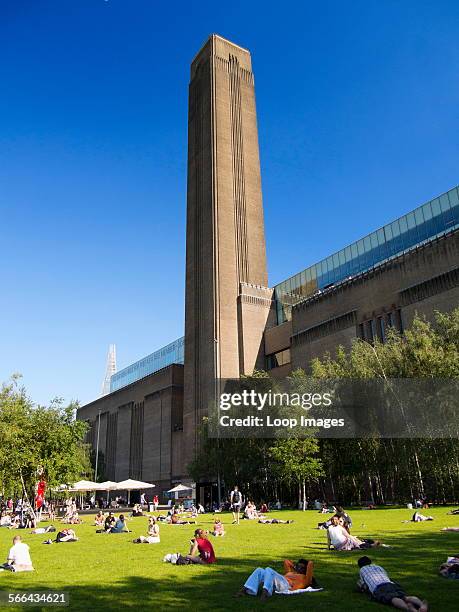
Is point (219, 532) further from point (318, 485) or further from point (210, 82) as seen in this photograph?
point (210, 82)

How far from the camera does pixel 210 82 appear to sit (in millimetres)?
84062

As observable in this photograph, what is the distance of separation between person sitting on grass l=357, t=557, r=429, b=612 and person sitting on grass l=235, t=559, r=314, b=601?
1.06 m

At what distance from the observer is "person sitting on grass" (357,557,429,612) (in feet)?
25.7

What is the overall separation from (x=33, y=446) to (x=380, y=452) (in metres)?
24.7

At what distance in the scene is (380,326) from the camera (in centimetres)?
5681

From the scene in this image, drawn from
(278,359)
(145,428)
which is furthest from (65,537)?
(145,428)

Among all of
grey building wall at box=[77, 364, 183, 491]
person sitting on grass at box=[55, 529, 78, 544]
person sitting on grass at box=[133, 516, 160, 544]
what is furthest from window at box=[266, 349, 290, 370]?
person sitting on grass at box=[133, 516, 160, 544]

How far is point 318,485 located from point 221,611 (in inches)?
1660

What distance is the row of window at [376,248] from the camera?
60.4 metres

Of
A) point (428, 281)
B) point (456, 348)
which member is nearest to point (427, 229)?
point (428, 281)

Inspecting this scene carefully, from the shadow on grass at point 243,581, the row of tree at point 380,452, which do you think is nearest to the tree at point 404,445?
the row of tree at point 380,452

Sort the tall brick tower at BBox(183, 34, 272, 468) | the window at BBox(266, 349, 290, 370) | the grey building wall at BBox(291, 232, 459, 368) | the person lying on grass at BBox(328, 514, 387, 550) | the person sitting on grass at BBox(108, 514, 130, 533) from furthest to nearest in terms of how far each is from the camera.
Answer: the tall brick tower at BBox(183, 34, 272, 468)
the window at BBox(266, 349, 290, 370)
the grey building wall at BBox(291, 232, 459, 368)
the person sitting on grass at BBox(108, 514, 130, 533)
the person lying on grass at BBox(328, 514, 387, 550)

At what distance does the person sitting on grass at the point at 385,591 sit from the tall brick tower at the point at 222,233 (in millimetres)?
60011

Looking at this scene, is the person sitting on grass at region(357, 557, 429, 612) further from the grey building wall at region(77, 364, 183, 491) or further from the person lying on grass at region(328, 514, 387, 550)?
the grey building wall at region(77, 364, 183, 491)
